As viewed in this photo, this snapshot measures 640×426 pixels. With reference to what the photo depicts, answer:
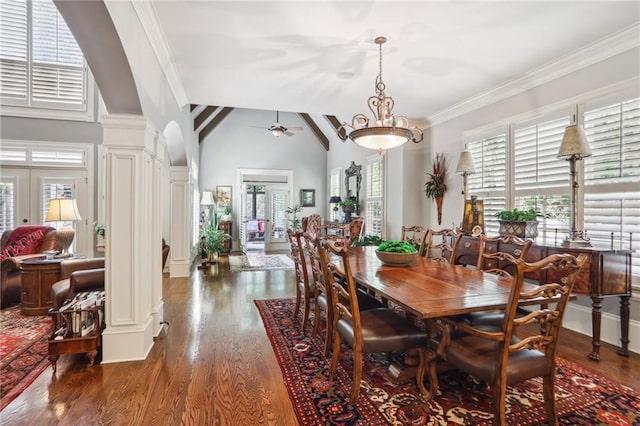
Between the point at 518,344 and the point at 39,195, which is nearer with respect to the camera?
the point at 518,344

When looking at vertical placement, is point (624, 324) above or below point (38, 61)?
below

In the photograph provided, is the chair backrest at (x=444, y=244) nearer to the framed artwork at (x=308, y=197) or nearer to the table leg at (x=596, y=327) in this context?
the table leg at (x=596, y=327)

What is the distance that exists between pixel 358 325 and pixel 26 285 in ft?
13.6

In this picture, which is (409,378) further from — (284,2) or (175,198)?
(175,198)

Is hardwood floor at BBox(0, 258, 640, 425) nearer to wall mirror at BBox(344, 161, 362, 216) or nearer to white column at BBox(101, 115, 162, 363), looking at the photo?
white column at BBox(101, 115, 162, 363)

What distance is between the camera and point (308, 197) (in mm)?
10188

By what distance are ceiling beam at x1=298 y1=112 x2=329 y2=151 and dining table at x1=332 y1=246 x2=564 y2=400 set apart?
7.36 metres

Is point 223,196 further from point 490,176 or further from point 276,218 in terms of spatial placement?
point 490,176

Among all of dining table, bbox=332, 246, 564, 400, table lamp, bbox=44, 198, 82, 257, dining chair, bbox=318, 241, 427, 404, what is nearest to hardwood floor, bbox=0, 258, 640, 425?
A: dining chair, bbox=318, 241, 427, 404

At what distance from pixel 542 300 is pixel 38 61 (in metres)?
8.14

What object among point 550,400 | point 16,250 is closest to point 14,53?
point 16,250

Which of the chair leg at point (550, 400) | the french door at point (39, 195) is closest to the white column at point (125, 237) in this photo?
the chair leg at point (550, 400)

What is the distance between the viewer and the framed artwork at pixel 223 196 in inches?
371

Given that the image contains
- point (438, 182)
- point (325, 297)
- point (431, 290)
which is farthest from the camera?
point (438, 182)
